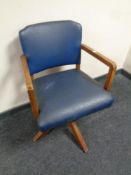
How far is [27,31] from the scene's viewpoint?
1160 millimetres

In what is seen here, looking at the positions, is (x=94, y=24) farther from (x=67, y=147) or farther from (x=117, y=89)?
(x=67, y=147)

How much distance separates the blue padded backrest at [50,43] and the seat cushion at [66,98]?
128 mm

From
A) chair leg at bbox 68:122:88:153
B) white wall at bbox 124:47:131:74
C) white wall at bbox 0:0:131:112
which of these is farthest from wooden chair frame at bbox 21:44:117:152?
white wall at bbox 124:47:131:74

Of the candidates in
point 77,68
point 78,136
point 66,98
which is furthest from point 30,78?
point 78,136

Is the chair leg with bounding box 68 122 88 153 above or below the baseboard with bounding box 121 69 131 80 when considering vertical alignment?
above

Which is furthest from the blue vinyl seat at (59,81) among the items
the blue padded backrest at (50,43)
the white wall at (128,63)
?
the white wall at (128,63)

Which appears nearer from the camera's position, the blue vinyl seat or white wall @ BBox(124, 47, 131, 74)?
the blue vinyl seat

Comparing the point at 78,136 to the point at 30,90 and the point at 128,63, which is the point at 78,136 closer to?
the point at 30,90

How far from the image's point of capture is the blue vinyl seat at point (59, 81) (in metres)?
1.09

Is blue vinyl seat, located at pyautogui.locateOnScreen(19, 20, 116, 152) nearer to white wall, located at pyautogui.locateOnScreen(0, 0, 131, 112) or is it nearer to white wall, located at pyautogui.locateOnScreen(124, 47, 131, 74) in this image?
white wall, located at pyautogui.locateOnScreen(0, 0, 131, 112)

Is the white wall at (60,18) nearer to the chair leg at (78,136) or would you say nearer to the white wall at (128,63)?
the white wall at (128,63)

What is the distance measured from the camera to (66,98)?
46.1 inches

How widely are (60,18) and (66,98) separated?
2.08ft

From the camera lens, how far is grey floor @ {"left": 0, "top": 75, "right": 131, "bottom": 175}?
128 cm
